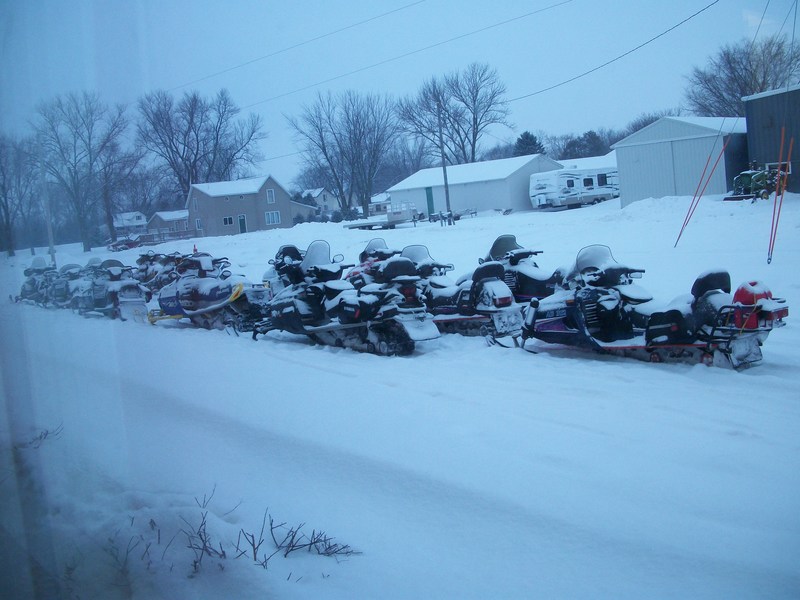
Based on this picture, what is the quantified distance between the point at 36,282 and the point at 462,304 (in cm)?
656

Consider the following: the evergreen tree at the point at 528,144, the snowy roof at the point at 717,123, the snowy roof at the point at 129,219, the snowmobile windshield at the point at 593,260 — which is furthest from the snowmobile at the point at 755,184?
the evergreen tree at the point at 528,144

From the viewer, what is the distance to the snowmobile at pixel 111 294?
13.7 metres

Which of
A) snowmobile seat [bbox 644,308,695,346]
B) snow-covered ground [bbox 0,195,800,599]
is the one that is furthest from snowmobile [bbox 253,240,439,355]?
snowmobile seat [bbox 644,308,695,346]

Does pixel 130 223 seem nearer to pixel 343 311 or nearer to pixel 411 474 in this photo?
pixel 343 311

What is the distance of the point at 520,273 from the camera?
1029cm

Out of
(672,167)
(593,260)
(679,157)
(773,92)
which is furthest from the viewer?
(672,167)

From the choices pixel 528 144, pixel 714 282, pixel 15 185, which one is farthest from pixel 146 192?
pixel 528 144

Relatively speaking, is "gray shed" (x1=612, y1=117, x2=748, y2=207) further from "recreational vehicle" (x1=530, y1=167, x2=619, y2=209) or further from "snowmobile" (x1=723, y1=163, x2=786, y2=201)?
"recreational vehicle" (x1=530, y1=167, x2=619, y2=209)

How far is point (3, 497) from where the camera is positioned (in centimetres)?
455

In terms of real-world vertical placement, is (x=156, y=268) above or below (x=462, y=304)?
above

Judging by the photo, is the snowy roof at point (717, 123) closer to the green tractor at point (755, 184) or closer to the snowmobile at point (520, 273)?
the green tractor at point (755, 184)

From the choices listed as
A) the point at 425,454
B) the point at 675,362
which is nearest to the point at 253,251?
the point at 675,362

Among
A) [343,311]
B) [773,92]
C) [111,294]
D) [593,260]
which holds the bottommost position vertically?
[343,311]

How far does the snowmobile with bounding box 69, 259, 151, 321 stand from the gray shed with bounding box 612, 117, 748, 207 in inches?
753
